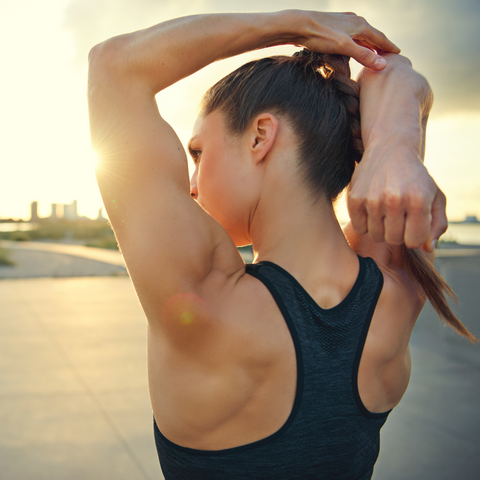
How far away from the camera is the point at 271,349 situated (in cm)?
88

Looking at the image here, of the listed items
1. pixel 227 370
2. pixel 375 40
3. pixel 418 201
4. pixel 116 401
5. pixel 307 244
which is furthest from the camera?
pixel 116 401

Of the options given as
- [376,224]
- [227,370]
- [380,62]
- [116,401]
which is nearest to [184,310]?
[227,370]

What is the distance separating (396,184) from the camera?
77 cm

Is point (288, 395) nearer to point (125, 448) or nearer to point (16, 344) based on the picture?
point (125, 448)

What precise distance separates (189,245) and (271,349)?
27cm

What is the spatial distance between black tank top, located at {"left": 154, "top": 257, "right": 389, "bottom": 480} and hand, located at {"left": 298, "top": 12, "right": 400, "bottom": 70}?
53 cm

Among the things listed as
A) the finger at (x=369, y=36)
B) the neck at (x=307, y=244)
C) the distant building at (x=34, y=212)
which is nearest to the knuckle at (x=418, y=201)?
the neck at (x=307, y=244)

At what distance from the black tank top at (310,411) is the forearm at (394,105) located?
334 millimetres

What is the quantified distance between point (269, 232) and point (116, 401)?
334 cm

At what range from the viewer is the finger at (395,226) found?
30.6 inches

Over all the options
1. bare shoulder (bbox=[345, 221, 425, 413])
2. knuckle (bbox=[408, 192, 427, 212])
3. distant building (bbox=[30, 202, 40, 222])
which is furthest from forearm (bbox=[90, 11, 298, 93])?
distant building (bbox=[30, 202, 40, 222])

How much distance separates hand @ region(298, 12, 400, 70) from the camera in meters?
1.02

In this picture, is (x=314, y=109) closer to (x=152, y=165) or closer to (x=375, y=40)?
(x=375, y=40)

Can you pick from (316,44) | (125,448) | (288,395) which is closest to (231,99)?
(316,44)
